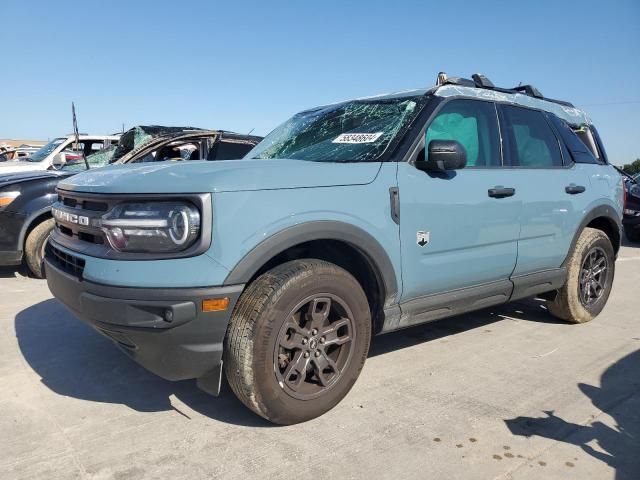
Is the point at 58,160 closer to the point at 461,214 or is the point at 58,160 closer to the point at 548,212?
the point at 461,214

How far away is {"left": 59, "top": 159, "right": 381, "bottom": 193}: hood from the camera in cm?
234

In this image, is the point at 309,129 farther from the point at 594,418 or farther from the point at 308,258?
the point at 594,418

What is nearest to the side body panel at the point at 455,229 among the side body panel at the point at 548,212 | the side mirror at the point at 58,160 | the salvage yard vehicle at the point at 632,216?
the side body panel at the point at 548,212

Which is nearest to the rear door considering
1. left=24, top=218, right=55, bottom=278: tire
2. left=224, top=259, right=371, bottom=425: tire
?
left=224, top=259, right=371, bottom=425: tire

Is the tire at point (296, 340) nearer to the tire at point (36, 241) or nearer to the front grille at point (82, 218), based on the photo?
the front grille at point (82, 218)

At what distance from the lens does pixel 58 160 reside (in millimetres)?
8266

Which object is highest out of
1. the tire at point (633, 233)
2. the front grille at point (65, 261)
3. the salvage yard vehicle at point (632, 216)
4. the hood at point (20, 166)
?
the hood at point (20, 166)

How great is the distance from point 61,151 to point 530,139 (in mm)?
7845

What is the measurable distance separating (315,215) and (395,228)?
56 cm

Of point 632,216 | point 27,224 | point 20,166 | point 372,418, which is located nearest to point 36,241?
point 27,224

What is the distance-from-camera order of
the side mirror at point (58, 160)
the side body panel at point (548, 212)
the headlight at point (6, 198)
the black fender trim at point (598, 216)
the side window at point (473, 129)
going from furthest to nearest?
the side mirror at point (58, 160), the headlight at point (6, 198), the black fender trim at point (598, 216), the side body panel at point (548, 212), the side window at point (473, 129)

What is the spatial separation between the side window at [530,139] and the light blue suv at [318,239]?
0.02 metres

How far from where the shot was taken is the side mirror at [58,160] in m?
7.58

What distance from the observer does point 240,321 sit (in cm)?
242
